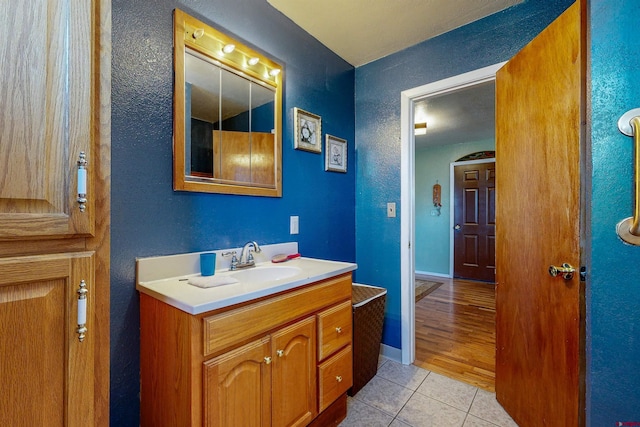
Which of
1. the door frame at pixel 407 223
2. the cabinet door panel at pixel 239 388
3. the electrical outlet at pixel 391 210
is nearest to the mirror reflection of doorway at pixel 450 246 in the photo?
the door frame at pixel 407 223

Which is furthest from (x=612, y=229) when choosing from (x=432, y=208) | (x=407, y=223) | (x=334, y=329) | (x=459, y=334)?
(x=432, y=208)

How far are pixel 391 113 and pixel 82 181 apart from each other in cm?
204

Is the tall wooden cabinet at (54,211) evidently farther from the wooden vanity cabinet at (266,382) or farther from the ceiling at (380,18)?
the ceiling at (380,18)

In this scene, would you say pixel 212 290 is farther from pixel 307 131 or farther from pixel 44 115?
pixel 307 131

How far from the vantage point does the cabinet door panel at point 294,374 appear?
113 cm

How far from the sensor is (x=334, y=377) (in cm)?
141

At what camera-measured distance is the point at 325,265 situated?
1.54m

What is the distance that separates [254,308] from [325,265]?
0.58 metres

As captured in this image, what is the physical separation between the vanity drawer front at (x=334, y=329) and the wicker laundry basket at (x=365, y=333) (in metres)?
0.18

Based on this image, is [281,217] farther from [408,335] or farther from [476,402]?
[476,402]

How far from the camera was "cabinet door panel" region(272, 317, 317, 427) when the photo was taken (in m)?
1.13

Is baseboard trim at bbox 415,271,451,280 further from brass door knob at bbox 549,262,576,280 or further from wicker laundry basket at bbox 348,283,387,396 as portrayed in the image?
brass door knob at bbox 549,262,576,280

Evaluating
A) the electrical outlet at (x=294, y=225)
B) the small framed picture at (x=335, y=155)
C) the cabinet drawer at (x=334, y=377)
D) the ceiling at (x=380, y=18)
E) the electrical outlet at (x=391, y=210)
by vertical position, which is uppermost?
the ceiling at (x=380, y=18)

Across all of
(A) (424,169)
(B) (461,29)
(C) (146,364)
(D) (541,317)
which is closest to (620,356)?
(D) (541,317)
